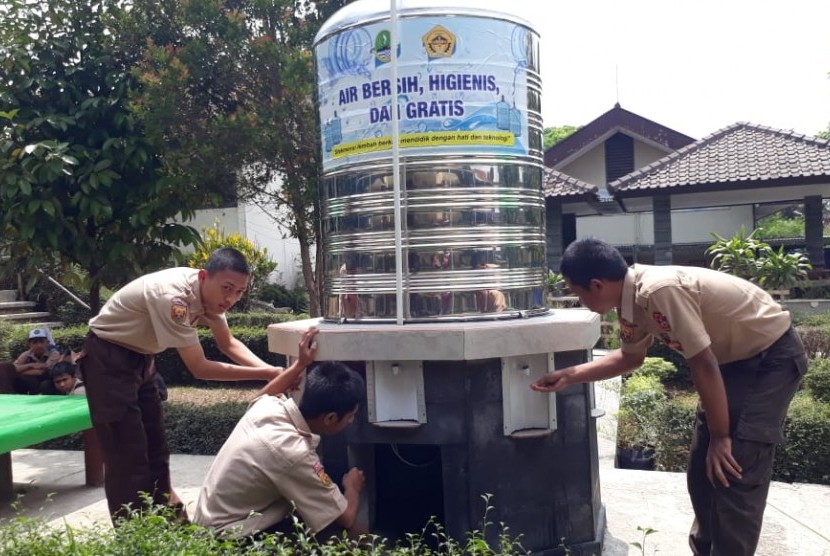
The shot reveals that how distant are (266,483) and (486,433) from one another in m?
1.01

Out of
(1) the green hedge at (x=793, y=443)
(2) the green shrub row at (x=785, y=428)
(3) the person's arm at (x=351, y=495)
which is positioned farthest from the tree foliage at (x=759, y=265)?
(3) the person's arm at (x=351, y=495)

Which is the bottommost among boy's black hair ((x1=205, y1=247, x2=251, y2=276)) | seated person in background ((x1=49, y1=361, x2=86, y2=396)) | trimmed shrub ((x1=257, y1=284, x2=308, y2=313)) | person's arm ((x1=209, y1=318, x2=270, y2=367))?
seated person in background ((x1=49, y1=361, x2=86, y2=396))

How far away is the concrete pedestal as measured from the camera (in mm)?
3213

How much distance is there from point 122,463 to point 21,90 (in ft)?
13.8

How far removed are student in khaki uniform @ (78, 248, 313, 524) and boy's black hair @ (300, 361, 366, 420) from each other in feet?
3.02

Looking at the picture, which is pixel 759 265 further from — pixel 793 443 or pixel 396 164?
pixel 396 164

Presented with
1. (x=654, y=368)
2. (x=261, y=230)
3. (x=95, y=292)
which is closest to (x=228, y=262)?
(x=95, y=292)

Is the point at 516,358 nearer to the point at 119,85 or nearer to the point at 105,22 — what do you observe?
the point at 119,85

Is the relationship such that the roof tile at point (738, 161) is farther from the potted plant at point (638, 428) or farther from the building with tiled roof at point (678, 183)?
the potted plant at point (638, 428)

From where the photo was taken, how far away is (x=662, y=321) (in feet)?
9.62

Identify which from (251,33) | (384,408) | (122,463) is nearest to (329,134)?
(384,408)

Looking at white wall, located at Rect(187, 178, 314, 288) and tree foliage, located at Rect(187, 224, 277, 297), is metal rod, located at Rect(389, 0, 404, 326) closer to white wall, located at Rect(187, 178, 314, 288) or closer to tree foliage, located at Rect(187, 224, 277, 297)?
tree foliage, located at Rect(187, 224, 277, 297)

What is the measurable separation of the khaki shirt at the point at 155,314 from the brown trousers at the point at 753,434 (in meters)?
2.53

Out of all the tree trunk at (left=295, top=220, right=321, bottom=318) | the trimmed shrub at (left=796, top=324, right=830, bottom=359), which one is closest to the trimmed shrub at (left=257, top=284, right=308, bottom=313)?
the tree trunk at (left=295, top=220, right=321, bottom=318)
